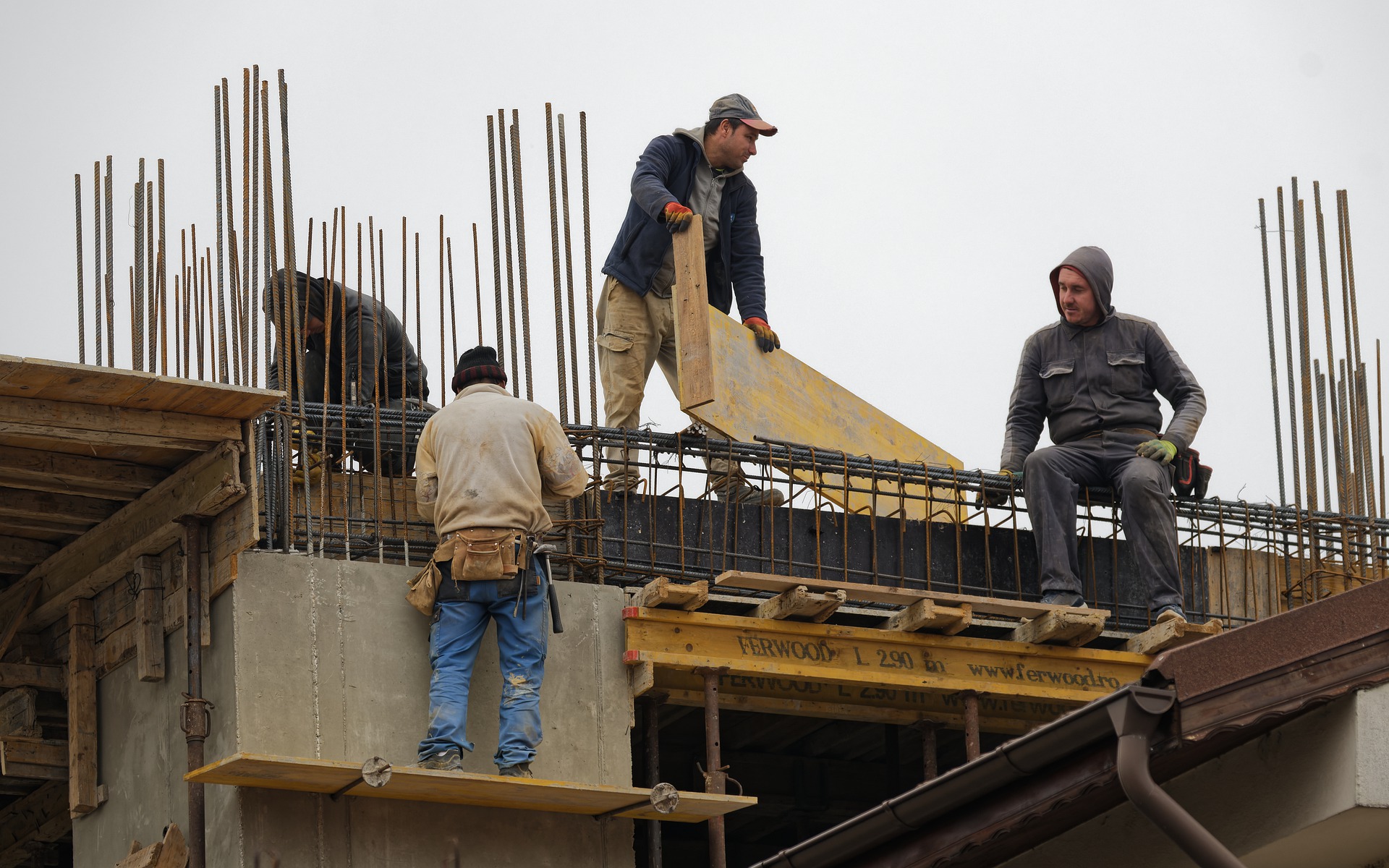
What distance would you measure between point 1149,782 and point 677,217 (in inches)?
275

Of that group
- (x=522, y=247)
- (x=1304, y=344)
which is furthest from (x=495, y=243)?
(x=1304, y=344)

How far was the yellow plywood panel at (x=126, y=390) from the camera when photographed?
1010 cm

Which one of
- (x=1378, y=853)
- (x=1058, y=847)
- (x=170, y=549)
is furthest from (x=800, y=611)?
(x=1378, y=853)

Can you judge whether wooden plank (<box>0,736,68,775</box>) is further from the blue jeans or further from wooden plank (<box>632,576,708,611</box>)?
wooden plank (<box>632,576,708,611</box>)

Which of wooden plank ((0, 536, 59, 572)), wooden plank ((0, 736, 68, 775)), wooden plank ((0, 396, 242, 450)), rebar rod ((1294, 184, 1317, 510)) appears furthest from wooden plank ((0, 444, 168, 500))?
rebar rod ((1294, 184, 1317, 510))

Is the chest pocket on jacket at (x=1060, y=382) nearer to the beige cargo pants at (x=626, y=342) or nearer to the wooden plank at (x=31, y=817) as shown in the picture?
the beige cargo pants at (x=626, y=342)

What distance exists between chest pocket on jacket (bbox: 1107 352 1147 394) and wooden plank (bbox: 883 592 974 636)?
1.91 meters

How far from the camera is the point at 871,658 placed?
40.0ft

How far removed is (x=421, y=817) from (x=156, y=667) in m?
1.63

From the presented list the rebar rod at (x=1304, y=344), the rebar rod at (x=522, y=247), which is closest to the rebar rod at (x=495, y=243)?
the rebar rod at (x=522, y=247)

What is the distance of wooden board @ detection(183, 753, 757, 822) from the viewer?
10195 millimetres

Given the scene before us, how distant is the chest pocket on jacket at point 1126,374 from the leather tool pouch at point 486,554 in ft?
14.1

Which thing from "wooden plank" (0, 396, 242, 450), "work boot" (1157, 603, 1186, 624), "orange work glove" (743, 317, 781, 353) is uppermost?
"orange work glove" (743, 317, 781, 353)

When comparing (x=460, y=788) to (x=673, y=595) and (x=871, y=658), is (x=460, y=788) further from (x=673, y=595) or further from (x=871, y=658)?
(x=871, y=658)
